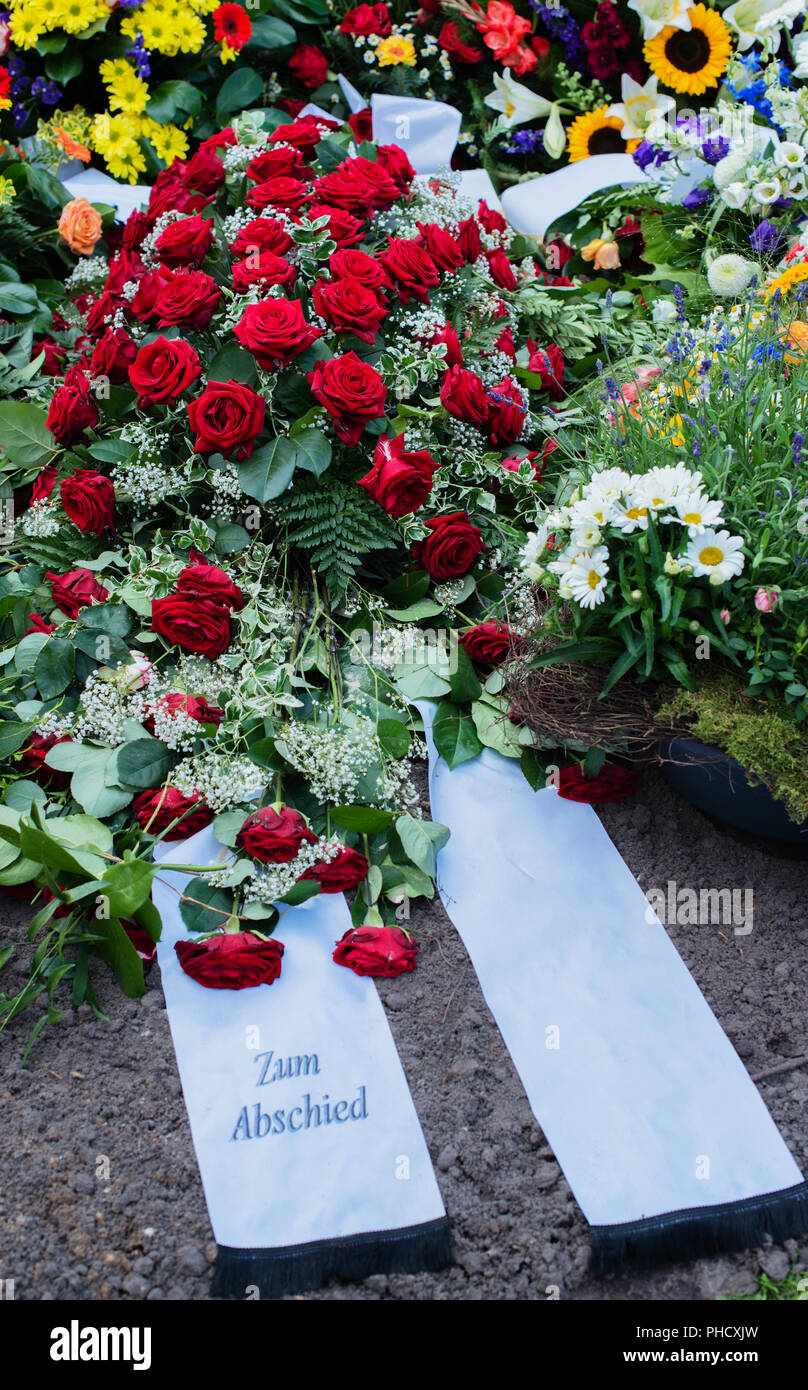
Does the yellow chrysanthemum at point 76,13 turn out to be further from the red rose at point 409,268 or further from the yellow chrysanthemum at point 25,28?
the red rose at point 409,268

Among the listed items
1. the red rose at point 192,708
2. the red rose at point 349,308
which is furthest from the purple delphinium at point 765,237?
the red rose at point 192,708

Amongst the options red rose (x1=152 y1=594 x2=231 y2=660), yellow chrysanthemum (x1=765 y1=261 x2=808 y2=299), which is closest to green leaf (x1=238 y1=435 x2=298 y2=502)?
red rose (x1=152 y1=594 x2=231 y2=660)

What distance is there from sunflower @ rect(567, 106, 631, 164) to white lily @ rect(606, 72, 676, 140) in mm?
35

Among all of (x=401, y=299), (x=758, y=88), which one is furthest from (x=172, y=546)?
(x=758, y=88)

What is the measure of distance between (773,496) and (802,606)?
0.68 ft

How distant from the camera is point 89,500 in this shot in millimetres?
2184

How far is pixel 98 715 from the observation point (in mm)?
1996

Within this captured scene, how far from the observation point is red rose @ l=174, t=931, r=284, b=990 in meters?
1.71

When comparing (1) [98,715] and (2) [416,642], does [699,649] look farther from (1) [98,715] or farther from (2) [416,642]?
(1) [98,715]

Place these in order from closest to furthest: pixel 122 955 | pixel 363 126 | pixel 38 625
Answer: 1. pixel 122 955
2. pixel 38 625
3. pixel 363 126

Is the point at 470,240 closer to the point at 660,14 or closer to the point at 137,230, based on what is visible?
the point at 137,230

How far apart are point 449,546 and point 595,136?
2.08 meters

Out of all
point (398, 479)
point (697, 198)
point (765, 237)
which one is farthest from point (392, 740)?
point (697, 198)

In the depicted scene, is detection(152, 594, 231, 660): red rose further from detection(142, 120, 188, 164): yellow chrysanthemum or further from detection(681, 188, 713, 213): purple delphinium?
detection(142, 120, 188, 164): yellow chrysanthemum
